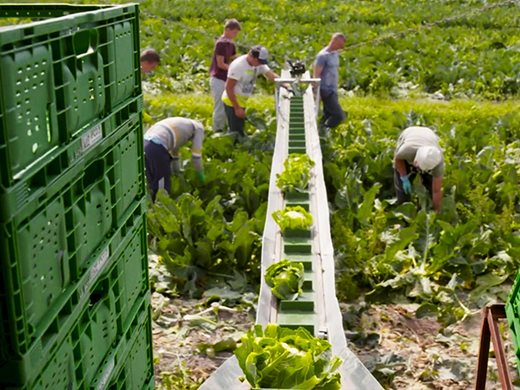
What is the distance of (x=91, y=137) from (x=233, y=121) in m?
7.43

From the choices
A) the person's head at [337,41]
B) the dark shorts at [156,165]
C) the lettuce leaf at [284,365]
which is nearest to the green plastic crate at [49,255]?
the lettuce leaf at [284,365]

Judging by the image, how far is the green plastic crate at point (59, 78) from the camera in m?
2.04

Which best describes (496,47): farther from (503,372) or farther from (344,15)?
(503,372)

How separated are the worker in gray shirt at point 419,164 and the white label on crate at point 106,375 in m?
4.50

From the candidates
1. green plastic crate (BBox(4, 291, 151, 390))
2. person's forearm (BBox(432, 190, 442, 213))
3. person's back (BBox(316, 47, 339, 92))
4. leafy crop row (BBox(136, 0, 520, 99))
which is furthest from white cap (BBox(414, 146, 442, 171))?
leafy crop row (BBox(136, 0, 520, 99))

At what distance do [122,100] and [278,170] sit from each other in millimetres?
3732

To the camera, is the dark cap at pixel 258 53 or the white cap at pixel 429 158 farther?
the dark cap at pixel 258 53

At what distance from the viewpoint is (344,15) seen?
1050 inches

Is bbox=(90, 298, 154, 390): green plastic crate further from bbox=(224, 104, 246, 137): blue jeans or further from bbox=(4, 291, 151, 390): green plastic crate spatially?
bbox=(224, 104, 246, 137): blue jeans

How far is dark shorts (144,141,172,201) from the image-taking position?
712 cm

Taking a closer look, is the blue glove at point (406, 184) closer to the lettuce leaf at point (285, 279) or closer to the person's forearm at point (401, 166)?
the person's forearm at point (401, 166)

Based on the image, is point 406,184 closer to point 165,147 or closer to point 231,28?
point 165,147

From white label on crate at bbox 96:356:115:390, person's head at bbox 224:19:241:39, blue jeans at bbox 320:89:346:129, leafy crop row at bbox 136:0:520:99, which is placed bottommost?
leafy crop row at bbox 136:0:520:99

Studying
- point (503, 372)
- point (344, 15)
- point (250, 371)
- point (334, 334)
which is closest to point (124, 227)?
point (250, 371)
